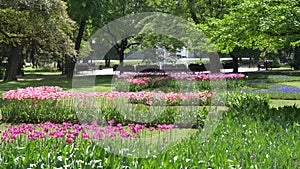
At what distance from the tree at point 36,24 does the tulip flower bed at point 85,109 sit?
10.5m

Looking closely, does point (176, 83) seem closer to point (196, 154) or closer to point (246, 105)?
point (246, 105)

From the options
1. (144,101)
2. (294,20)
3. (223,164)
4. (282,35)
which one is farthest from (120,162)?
(144,101)

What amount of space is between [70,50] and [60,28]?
154cm

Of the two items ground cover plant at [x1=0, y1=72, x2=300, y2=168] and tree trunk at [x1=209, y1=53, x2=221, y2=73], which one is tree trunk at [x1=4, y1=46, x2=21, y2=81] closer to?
tree trunk at [x1=209, y1=53, x2=221, y2=73]

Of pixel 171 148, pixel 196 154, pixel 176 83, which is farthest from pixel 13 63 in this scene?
pixel 196 154

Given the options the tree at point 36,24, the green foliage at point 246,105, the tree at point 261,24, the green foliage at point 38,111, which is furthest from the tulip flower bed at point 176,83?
the tree at point 261,24

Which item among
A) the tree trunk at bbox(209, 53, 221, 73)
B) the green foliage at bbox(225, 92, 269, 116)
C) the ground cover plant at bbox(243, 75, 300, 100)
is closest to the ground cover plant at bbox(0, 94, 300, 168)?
the green foliage at bbox(225, 92, 269, 116)


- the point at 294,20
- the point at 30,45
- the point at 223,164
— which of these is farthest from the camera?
the point at 30,45

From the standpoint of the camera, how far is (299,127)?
209 inches

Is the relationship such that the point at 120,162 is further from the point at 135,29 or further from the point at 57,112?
the point at 135,29

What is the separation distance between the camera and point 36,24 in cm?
2084

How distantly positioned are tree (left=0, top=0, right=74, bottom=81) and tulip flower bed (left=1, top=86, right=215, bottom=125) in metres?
10.5

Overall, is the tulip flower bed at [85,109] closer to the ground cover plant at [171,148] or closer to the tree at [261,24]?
the tree at [261,24]

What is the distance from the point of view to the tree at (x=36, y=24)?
65.0 feet
